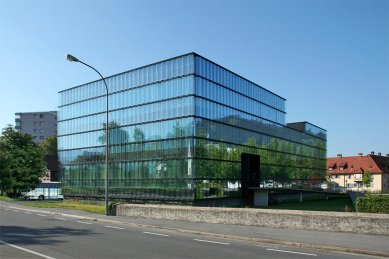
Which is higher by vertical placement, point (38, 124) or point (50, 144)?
point (38, 124)

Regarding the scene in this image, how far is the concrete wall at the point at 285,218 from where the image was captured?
→ 16.6 meters

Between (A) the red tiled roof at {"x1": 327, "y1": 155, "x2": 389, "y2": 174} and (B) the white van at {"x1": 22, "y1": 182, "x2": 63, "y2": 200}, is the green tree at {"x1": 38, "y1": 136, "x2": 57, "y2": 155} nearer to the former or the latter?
(B) the white van at {"x1": 22, "y1": 182, "x2": 63, "y2": 200}

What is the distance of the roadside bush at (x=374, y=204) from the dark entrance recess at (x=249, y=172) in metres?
29.9

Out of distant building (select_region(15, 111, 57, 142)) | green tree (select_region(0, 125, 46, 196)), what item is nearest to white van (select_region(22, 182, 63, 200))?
green tree (select_region(0, 125, 46, 196))

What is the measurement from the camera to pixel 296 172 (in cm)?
6944

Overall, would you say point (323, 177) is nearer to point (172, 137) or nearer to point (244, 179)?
point (244, 179)

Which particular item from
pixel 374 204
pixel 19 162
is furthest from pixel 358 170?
pixel 374 204

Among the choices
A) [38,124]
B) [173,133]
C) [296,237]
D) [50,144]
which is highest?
[38,124]

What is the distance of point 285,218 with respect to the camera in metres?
19.0

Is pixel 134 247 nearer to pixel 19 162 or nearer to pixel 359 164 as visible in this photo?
pixel 19 162

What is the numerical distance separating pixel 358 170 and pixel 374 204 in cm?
9804

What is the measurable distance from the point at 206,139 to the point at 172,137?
11.5 ft

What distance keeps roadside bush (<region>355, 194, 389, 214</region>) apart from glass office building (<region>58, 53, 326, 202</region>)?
885 inches

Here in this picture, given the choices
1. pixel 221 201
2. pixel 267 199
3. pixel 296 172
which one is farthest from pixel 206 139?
pixel 296 172
